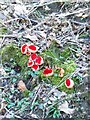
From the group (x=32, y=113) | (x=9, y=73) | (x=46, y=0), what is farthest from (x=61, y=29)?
(x=32, y=113)

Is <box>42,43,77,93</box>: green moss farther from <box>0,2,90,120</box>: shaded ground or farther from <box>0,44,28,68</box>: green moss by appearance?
<box>0,44,28,68</box>: green moss

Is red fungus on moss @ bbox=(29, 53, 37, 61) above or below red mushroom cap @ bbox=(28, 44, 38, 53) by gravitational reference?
below

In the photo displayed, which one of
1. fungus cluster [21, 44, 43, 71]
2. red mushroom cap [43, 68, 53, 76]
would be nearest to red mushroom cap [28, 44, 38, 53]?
fungus cluster [21, 44, 43, 71]

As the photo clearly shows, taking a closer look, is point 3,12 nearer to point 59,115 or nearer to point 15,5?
point 15,5

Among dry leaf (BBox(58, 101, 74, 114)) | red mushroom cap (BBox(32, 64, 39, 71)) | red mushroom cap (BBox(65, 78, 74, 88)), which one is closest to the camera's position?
dry leaf (BBox(58, 101, 74, 114))

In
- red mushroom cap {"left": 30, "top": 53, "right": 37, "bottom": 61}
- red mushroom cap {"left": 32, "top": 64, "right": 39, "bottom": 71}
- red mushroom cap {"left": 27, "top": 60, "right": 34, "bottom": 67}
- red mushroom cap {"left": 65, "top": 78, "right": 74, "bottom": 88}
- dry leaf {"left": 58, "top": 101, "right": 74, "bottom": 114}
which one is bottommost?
dry leaf {"left": 58, "top": 101, "right": 74, "bottom": 114}

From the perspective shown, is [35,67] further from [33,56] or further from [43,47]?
[43,47]

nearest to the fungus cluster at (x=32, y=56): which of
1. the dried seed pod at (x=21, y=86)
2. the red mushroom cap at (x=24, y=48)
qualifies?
the red mushroom cap at (x=24, y=48)

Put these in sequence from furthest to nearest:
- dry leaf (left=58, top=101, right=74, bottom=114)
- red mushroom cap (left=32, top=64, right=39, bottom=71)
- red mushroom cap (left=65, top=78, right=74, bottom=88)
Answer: red mushroom cap (left=32, top=64, right=39, bottom=71)
red mushroom cap (left=65, top=78, right=74, bottom=88)
dry leaf (left=58, top=101, right=74, bottom=114)
